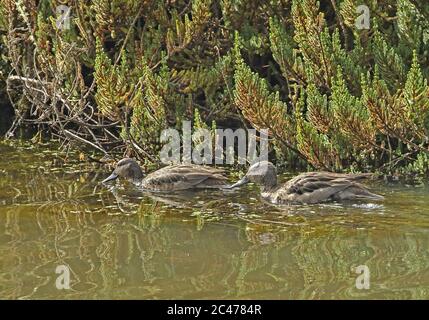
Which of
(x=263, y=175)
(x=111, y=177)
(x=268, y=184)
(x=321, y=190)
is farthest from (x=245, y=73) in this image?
(x=111, y=177)

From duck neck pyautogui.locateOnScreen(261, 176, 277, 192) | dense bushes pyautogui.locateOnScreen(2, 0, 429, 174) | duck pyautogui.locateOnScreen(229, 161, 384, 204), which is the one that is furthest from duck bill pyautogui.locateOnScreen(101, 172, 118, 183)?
duck pyautogui.locateOnScreen(229, 161, 384, 204)

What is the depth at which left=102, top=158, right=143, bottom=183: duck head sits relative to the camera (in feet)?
37.7

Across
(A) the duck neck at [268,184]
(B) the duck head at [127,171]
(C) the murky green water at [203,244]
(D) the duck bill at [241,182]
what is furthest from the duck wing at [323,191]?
(B) the duck head at [127,171]

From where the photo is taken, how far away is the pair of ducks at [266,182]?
10227 millimetres

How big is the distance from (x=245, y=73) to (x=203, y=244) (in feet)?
9.41

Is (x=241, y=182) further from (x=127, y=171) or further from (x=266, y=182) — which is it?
(x=127, y=171)

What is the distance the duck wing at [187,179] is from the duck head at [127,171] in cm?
38

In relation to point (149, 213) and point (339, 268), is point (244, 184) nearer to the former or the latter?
point (149, 213)

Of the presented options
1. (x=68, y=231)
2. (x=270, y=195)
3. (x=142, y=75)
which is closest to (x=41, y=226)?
(x=68, y=231)

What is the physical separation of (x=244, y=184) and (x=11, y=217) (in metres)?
2.66

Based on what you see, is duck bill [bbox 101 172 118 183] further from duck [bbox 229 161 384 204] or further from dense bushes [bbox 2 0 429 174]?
duck [bbox 229 161 384 204]

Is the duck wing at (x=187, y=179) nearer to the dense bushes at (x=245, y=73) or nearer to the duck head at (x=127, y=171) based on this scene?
the duck head at (x=127, y=171)

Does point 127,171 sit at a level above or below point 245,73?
below

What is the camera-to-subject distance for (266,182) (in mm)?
10688
